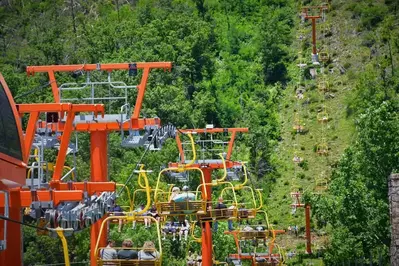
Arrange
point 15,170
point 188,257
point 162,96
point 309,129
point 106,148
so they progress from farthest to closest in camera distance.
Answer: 1. point 309,129
2. point 162,96
3. point 188,257
4. point 106,148
5. point 15,170

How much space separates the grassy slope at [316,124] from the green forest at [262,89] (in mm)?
123

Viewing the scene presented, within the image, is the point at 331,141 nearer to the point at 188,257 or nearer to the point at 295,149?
the point at 295,149

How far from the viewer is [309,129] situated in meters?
77.5

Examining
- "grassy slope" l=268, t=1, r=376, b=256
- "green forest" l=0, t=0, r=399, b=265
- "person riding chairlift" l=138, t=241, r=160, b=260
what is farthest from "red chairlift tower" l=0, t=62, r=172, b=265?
"grassy slope" l=268, t=1, r=376, b=256

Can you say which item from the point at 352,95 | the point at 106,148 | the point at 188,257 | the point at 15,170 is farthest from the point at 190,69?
the point at 15,170

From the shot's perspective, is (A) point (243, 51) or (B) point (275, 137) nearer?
(B) point (275, 137)

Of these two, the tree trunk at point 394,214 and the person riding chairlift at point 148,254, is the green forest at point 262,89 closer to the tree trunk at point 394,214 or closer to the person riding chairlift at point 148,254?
the person riding chairlift at point 148,254

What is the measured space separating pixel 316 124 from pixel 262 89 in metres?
10.0

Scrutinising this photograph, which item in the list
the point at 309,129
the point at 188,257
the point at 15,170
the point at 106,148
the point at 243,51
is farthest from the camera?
the point at 243,51

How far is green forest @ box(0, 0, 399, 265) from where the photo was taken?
49938 mm

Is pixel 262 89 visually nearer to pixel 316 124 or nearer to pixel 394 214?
pixel 316 124

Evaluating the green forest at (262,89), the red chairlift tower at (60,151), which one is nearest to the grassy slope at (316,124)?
the green forest at (262,89)

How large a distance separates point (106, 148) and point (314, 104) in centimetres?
5541

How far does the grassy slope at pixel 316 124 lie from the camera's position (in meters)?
67.5
